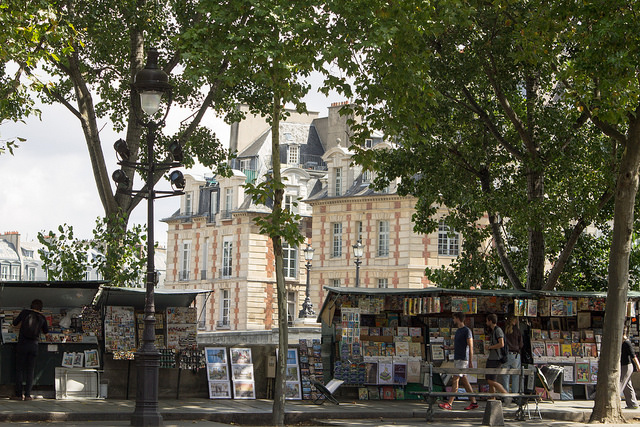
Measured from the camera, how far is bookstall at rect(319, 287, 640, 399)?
19703 mm

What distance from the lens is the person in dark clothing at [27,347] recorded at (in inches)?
666

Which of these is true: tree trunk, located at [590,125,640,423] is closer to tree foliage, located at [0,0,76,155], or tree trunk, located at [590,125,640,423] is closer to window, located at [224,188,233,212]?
tree foliage, located at [0,0,76,155]

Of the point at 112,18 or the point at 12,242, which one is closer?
the point at 112,18

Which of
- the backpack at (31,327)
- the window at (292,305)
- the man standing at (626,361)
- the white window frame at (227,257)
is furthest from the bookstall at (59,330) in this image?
the white window frame at (227,257)

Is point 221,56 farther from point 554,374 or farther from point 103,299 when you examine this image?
point 554,374

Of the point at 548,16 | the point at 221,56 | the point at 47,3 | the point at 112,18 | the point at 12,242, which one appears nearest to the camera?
the point at 221,56

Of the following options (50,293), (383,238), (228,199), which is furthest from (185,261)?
(50,293)

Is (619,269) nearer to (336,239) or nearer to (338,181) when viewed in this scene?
(336,239)

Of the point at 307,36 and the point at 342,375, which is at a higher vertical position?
the point at 307,36

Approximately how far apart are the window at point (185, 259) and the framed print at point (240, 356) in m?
53.0

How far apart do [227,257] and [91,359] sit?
50420mm

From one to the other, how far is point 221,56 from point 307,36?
1.41m

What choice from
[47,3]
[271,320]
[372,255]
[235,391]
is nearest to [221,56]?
[47,3]

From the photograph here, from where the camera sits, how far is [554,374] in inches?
736
